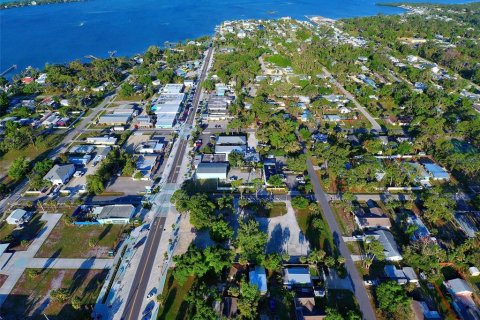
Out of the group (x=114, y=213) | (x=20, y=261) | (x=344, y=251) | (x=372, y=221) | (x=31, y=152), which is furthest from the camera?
(x=31, y=152)

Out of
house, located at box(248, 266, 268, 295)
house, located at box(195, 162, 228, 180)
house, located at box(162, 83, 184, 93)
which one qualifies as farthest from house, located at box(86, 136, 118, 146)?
house, located at box(248, 266, 268, 295)

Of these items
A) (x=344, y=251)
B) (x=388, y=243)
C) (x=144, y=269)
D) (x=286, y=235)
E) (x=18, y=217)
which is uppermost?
(x=18, y=217)

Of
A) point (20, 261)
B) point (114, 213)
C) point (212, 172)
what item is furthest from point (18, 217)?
point (212, 172)

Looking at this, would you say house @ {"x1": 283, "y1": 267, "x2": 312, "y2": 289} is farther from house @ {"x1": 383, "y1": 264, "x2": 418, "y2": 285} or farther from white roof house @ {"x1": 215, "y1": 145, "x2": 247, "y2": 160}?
white roof house @ {"x1": 215, "y1": 145, "x2": 247, "y2": 160}

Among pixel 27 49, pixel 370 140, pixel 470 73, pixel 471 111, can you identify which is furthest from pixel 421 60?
pixel 27 49

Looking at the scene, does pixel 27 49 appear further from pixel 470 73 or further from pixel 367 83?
pixel 470 73

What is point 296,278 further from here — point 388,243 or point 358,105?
point 358,105

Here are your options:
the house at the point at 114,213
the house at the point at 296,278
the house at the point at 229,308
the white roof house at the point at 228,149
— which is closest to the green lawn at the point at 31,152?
the house at the point at 114,213
